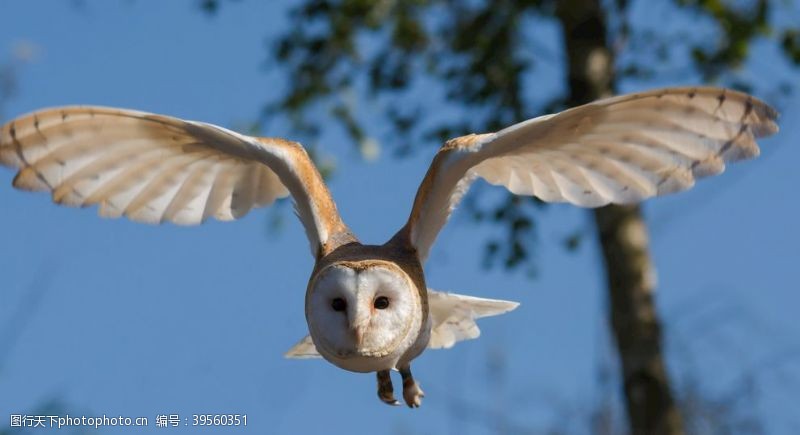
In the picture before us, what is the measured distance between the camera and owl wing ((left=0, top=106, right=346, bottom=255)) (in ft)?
13.4

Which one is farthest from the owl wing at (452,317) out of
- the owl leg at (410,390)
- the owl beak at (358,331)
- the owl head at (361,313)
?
the owl beak at (358,331)

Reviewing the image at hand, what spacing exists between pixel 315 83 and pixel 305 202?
4.45 metres

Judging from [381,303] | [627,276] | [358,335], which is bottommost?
[358,335]

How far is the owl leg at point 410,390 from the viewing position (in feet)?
13.9

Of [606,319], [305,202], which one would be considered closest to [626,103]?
[305,202]

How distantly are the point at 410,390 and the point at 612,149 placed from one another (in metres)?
0.94

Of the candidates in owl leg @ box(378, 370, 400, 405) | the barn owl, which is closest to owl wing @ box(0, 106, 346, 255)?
the barn owl

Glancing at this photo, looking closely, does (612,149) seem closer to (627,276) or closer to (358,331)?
(358,331)

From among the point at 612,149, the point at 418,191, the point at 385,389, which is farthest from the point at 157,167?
the point at 612,149

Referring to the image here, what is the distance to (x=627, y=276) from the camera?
7.54 meters

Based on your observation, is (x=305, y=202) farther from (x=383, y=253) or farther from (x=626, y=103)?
(x=626, y=103)

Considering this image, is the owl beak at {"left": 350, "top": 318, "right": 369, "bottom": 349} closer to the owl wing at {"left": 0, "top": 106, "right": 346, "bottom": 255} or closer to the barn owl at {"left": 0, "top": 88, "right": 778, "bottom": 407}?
the barn owl at {"left": 0, "top": 88, "right": 778, "bottom": 407}

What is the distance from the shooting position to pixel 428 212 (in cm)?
412

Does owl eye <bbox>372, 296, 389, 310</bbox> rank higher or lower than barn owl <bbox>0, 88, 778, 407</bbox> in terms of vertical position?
lower
